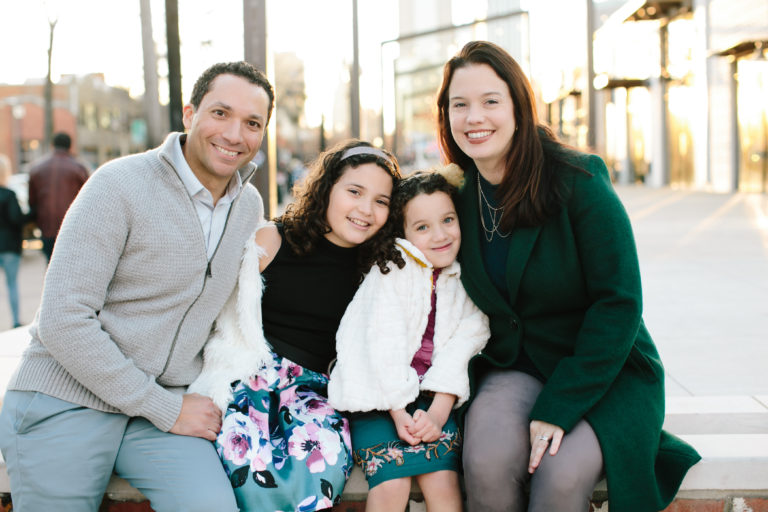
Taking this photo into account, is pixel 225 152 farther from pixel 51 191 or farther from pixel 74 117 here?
pixel 74 117

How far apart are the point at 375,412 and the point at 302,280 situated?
605 mm

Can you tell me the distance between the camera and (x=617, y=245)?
2.42m

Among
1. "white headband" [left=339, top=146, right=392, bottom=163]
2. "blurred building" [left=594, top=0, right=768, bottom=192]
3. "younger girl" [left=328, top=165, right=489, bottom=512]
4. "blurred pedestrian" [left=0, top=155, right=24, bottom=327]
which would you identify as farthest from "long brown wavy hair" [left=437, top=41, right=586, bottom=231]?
"blurred building" [left=594, top=0, right=768, bottom=192]

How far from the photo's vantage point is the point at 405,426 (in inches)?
96.9

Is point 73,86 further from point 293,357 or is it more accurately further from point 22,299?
point 293,357

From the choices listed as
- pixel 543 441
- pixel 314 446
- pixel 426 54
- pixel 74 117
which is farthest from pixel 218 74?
pixel 74 117

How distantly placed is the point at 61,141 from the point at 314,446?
714cm

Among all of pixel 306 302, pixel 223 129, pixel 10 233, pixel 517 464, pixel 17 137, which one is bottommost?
pixel 517 464

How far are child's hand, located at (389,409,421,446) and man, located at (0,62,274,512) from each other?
61 centimetres

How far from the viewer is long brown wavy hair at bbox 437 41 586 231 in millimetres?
2559

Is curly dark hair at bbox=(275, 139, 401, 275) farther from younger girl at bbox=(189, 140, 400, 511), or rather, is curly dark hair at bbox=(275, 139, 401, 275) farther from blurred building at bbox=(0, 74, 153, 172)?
blurred building at bbox=(0, 74, 153, 172)

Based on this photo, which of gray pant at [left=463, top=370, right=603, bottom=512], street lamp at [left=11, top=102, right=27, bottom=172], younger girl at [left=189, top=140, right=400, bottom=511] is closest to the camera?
gray pant at [left=463, top=370, right=603, bottom=512]

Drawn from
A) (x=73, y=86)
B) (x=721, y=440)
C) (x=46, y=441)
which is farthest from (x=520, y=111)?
(x=73, y=86)

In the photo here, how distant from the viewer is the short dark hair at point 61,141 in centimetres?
823
